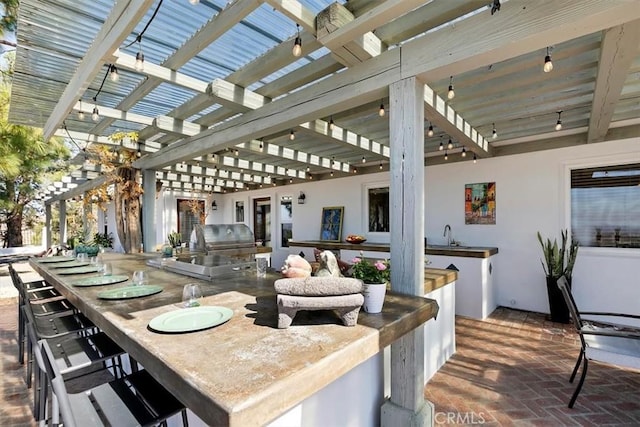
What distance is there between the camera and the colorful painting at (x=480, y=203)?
488 centimetres

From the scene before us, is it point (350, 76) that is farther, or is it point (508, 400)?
point (508, 400)

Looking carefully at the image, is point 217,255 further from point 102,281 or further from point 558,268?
point 558,268

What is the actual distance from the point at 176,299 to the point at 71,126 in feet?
11.2

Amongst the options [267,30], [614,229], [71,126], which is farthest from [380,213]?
[71,126]

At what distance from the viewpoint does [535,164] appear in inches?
178

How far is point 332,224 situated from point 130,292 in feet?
17.6

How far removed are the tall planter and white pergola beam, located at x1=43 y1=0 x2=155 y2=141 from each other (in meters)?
5.26

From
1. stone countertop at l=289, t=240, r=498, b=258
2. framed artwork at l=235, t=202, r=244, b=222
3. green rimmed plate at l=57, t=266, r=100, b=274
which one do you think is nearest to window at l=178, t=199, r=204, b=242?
framed artwork at l=235, t=202, r=244, b=222

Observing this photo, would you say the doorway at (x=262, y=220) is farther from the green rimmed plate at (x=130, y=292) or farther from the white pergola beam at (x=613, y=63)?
the white pergola beam at (x=613, y=63)

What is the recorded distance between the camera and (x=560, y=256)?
412 cm

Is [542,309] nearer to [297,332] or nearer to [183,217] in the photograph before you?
[297,332]

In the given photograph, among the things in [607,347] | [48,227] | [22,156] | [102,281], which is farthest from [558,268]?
[48,227]

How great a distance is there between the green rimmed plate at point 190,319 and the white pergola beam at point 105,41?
5.04 feet

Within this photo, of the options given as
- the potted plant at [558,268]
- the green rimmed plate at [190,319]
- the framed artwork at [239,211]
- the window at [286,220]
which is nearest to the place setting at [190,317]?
the green rimmed plate at [190,319]
